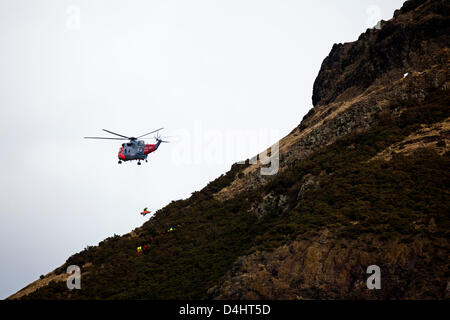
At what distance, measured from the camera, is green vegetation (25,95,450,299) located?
78.5 ft

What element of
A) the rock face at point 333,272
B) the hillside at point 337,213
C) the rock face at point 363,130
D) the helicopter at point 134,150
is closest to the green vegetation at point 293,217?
the hillside at point 337,213

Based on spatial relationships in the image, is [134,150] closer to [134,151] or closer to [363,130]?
[134,151]

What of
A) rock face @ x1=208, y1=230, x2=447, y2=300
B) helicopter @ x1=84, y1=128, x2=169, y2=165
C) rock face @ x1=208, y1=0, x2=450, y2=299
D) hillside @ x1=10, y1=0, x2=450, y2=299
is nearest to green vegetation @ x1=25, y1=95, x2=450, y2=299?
hillside @ x1=10, y1=0, x2=450, y2=299

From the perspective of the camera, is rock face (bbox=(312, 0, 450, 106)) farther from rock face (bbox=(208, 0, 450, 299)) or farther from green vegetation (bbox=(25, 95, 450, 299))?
green vegetation (bbox=(25, 95, 450, 299))

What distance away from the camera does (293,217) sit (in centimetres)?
2669

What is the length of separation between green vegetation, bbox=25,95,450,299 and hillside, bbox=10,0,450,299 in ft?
0.36

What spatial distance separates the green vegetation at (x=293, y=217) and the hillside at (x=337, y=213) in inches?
4.4

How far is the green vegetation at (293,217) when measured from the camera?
23938 millimetres

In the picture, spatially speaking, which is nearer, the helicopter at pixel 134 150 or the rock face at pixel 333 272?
the rock face at pixel 333 272

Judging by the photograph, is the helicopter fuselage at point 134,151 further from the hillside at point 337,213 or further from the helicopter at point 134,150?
the hillside at point 337,213

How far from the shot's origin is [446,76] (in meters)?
37.5
